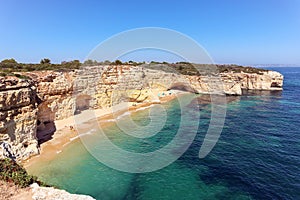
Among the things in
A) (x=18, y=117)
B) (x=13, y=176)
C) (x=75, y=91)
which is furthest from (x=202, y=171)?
(x=75, y=91)

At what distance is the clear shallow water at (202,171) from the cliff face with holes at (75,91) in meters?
3.82

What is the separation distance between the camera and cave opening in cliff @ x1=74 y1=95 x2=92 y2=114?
30.6m

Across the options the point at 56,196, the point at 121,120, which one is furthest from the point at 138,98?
the point at 56,196

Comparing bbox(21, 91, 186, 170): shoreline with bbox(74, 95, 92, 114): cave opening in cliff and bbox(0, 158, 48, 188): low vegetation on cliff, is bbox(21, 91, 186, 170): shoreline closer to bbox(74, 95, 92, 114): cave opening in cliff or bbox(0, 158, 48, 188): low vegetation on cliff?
bbox(74, 95, 92, 114): cave opening in cliff

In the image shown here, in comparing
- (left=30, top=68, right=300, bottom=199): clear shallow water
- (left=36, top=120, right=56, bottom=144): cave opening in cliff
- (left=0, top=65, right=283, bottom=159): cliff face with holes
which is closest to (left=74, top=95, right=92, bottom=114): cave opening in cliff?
(left=0, top=65, right=283, bottom=159): cliff face with holes

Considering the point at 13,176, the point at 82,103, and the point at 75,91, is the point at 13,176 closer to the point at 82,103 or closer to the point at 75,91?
the point at 75,91

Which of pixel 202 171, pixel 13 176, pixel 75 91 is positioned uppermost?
pixel 75 91

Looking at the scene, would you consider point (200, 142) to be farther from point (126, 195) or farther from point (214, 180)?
point (126, 195)

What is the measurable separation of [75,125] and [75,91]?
5388 millimetres

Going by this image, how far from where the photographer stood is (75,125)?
25.7 meters

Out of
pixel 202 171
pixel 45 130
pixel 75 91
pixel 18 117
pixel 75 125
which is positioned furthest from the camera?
pixel 75 91

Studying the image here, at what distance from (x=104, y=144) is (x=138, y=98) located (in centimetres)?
1968

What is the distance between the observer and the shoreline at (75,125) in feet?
57.7

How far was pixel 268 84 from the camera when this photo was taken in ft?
191
